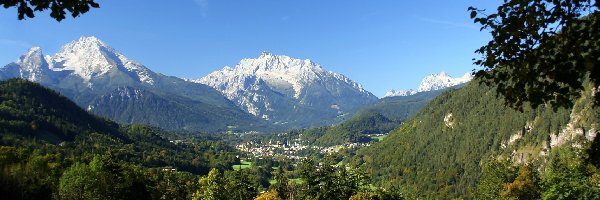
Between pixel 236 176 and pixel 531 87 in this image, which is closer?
pixel 531 87

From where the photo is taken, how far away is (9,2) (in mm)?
12125

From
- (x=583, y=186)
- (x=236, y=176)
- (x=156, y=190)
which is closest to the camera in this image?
(x=583, y=186)

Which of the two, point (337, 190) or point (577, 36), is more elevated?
point (577, 36)

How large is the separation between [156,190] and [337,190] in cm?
5366

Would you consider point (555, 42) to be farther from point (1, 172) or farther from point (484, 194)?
point (484, 194)

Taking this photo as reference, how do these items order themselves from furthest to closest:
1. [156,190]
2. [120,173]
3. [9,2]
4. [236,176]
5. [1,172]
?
1. [156,190]
2. [236,176]
3. [120,173]
4. [1,172]
5. [9,2]

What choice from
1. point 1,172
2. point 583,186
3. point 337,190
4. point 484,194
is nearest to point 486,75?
point 583,186

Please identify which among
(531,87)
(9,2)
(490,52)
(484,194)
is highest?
(9,2)

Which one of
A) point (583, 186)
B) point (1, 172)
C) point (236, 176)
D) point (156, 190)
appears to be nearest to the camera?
point (583, 186)

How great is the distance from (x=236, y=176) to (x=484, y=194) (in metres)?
57.8

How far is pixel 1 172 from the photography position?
3329 inches

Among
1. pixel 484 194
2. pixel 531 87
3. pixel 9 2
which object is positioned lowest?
pixel 484 194

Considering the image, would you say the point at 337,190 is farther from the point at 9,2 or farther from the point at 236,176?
the point at 9,2

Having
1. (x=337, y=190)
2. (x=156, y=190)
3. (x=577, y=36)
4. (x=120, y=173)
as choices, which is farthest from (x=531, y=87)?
(x=156, y=190)
